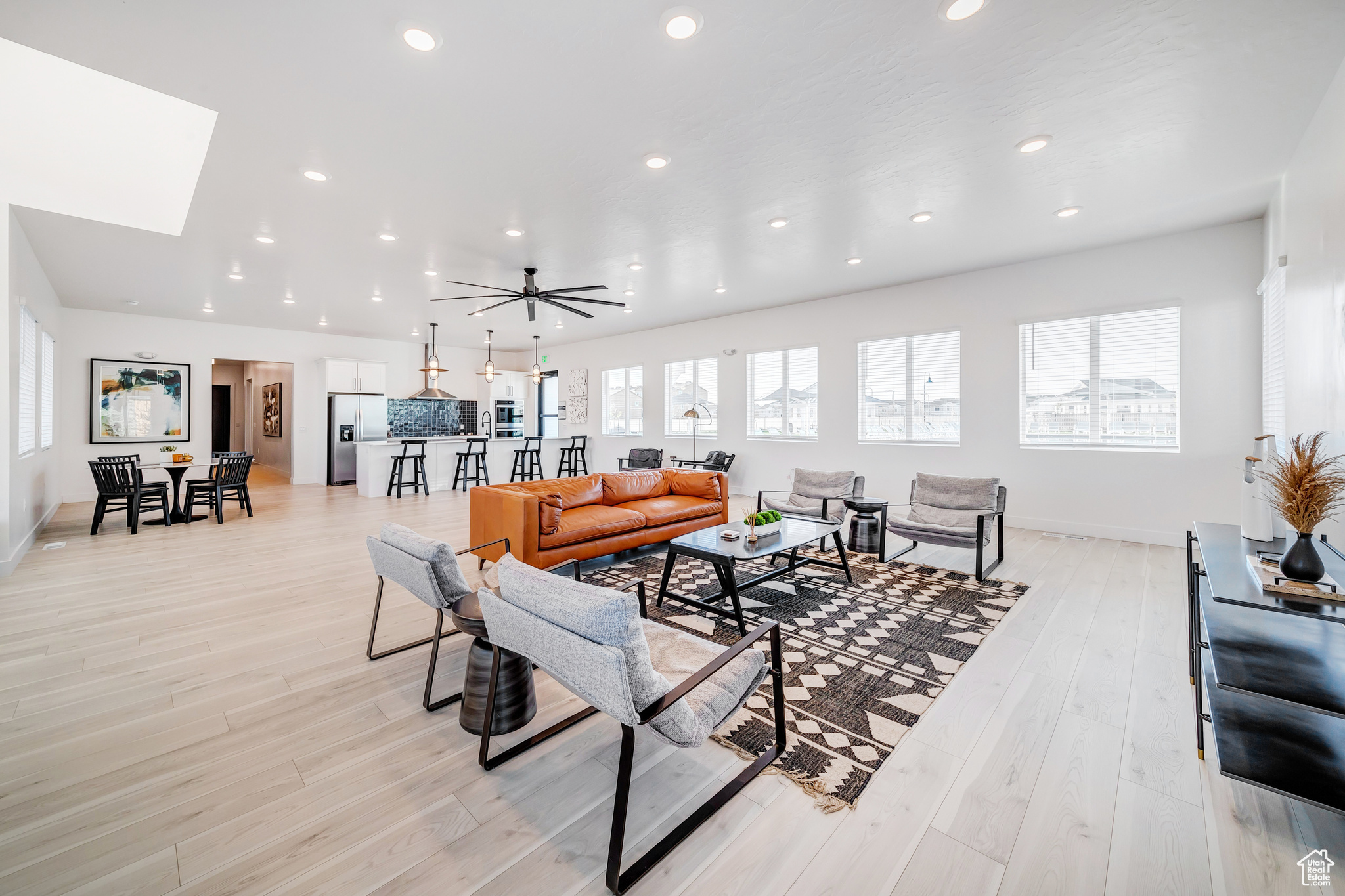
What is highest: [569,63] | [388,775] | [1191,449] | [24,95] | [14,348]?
[24,95]

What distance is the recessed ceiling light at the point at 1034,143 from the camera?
3.23m

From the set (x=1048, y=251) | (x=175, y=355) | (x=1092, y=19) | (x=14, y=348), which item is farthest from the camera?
(x=175, y=355)

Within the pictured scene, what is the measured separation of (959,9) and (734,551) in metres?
2.81

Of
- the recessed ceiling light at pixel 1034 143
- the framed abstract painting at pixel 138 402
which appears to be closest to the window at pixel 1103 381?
the recessed ceiling light at pixel 1034 143

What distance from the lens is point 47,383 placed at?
6.61 metres

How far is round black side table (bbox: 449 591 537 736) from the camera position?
2.11 m

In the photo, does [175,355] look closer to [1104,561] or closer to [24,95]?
[24,95]

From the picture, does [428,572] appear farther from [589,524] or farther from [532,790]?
[589,524]

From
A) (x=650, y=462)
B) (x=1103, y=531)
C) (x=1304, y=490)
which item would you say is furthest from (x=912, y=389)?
(x=1304, y=490)

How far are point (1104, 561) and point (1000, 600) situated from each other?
1.72m

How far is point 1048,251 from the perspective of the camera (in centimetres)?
539

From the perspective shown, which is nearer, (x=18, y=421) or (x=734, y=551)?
(x=734, y=551)

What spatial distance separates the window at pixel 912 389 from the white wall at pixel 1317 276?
2.87 meters

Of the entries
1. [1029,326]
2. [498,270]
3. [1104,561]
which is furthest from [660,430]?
[1104,561]
